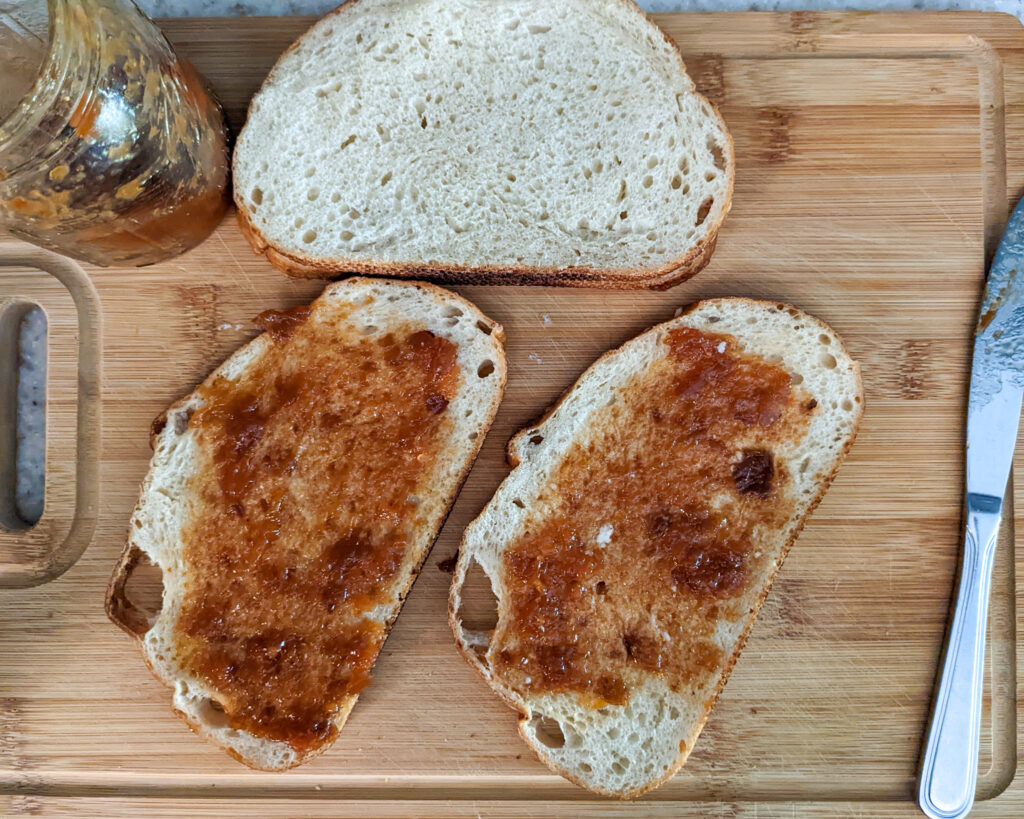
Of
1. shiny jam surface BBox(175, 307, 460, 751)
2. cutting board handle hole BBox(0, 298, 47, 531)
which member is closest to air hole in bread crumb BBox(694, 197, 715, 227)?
shiny jam surface BBox(175, 307, 460, 751)

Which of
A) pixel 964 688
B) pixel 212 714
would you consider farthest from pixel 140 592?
pixel 964 688

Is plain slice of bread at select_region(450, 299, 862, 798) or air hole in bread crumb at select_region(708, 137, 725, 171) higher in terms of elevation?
air hole in bread crumb at select_region(708, 137, 725, 171)

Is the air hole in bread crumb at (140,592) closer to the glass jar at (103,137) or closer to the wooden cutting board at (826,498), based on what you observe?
the wooden cutting board at (826,498)

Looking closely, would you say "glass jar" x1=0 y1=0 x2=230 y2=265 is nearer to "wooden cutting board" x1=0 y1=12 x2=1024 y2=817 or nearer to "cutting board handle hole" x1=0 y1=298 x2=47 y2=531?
"wooden cutting board" x1=0 y1=12 x2=1024 y2=817

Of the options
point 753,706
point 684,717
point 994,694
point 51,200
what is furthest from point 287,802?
point 994,694

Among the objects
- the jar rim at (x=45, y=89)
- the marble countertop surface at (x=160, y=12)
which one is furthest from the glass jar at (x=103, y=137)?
the marble countertop surface at (x=160, y=12)

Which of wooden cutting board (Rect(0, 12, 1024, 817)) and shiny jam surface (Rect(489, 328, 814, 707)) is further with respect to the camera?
wooden cutting board (Rect(0, 12, 1024, 817))
